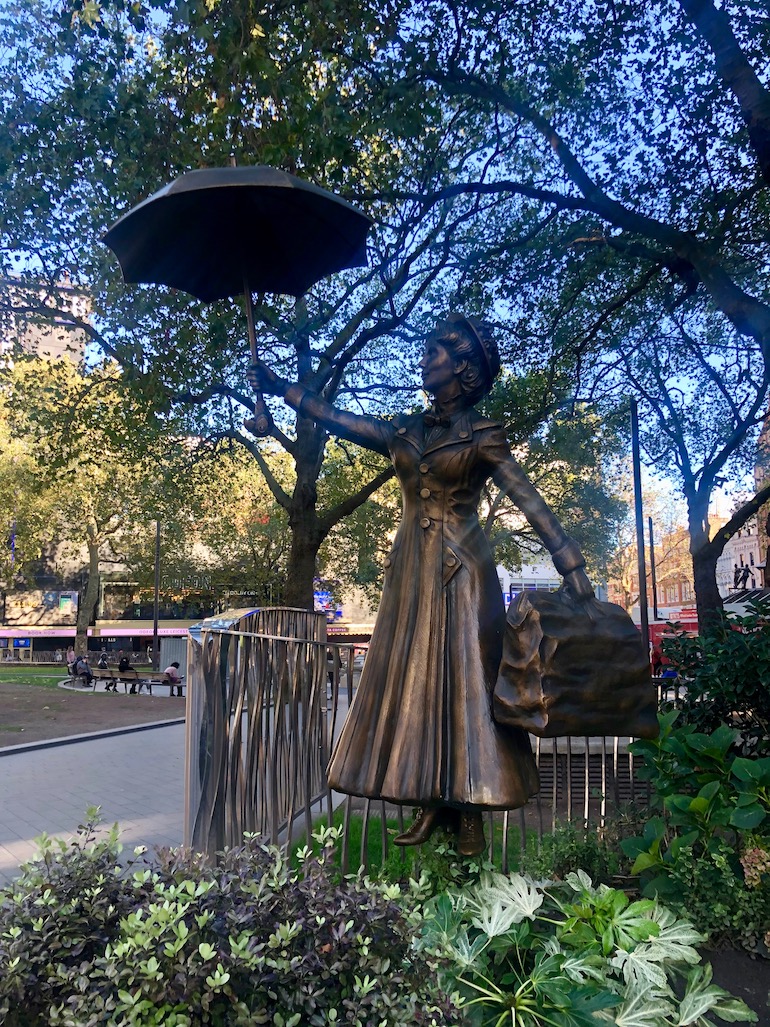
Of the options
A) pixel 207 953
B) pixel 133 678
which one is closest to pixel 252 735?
pixel 207 953

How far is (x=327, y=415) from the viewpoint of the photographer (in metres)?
3.38

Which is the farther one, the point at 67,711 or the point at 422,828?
the point at 67,711

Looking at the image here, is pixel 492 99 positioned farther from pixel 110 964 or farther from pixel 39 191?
pixel 110 964

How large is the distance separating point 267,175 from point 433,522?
161cm

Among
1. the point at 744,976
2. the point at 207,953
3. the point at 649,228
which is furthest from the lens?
the point at 649,228

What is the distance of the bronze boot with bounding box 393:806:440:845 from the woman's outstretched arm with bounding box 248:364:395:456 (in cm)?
159

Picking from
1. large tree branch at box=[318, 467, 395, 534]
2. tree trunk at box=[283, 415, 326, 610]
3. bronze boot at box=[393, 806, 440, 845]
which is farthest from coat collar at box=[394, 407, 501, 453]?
large tree branch at box=[318, 467, 395, 534]

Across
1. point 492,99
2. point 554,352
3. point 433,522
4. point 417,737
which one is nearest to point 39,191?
point 492,99

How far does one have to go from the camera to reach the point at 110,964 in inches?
65.4

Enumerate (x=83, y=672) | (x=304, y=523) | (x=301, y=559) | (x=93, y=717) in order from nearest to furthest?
1. (x=304, y=523)
2. (x=301, y=559)
3. (x=93, y=717)
4. (x=83, y=672)

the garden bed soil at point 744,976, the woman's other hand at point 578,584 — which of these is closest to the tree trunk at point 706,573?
the garden bed soil at point 744,976

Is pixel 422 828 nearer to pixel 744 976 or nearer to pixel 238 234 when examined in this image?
pixel 744 976

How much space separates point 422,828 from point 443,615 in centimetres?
91

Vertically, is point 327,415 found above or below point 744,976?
above
